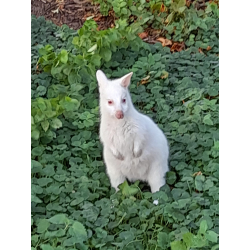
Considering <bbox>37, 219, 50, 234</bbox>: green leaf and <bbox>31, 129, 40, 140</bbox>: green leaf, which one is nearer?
<bbox>37, 219, 50, 234</bbox>: green leaf

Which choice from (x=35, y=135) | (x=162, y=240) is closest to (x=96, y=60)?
(x=35, y=135)

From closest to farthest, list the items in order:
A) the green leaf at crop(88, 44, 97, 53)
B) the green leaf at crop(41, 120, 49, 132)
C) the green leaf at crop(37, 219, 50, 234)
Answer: the green leaf at crop(37, 219, 50, 234), the green leaf at crop(41, 120, 49, 132), the green leaf at crop(88, 44, 97, 53)

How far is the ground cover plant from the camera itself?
264 centimetres

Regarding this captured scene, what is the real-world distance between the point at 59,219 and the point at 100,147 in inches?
23.2

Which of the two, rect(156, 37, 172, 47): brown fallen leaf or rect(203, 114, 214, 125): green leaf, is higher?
rect(156, 37, 172, 47): brown fallen leaf

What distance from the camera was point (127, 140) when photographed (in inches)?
112

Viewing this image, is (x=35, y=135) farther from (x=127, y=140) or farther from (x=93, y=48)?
(x=93, y=48)

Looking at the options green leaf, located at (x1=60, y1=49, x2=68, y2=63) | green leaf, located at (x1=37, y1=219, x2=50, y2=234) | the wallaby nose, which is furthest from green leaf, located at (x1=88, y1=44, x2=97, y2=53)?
green leaf, located at (x1=37, y1=219, x2=50, y2=234)

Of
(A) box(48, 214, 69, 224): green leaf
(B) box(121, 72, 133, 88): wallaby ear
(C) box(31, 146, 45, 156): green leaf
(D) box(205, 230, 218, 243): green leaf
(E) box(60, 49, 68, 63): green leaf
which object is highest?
(B) box(121, 72, 133, 88): wallaby ear

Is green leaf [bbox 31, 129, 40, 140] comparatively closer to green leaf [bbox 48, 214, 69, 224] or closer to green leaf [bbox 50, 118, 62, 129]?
green leaf [bbox 50, 118, 62, 129]

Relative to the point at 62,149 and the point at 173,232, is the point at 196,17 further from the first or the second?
the point at 173,232

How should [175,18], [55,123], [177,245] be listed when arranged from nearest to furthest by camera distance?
[177,245] < [55,123] < [175,18]

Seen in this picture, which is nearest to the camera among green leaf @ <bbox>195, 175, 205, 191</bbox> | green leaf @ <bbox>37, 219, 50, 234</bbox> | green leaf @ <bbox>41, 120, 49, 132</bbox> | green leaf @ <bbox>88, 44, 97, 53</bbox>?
green leaf @ <bbox>37, 219, 50, 234</bbox>

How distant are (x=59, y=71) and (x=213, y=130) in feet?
3.46
